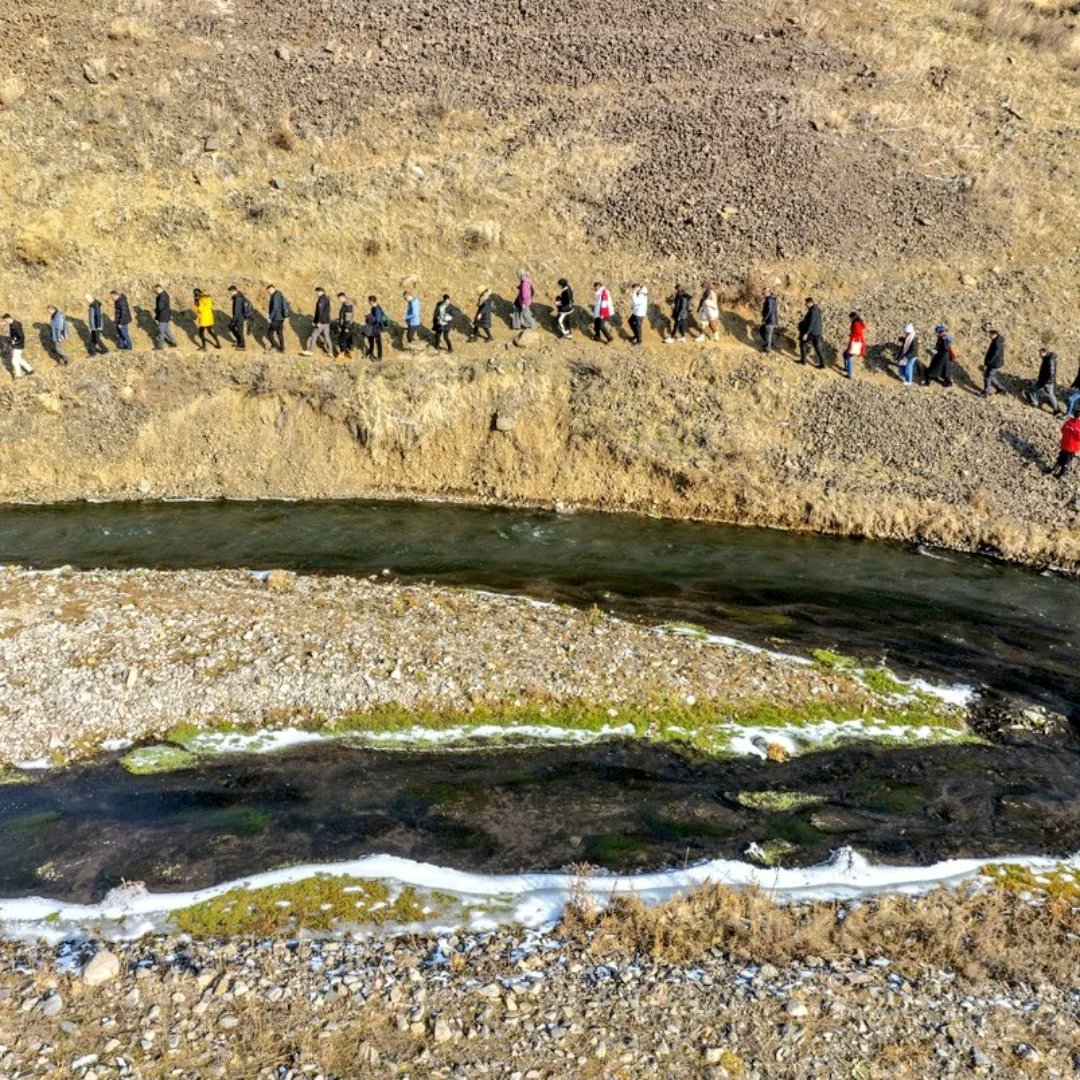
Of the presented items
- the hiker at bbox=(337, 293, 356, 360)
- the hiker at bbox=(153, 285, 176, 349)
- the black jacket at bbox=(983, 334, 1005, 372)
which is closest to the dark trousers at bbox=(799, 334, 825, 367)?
the black jacket at bbox=(983, 334, 1005, 372)

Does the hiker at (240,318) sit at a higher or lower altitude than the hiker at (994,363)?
lower

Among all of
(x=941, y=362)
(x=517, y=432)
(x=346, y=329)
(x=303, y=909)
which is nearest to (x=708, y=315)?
(x=941, y=362)

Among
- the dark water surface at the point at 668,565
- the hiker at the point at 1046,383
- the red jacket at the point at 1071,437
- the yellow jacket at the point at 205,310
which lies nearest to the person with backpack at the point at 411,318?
the yellow jacket at the point at 205,310

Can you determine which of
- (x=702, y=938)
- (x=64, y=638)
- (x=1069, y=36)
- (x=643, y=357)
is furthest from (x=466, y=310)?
(x=1069, y=36)

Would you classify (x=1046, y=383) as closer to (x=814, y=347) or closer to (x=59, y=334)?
(x=814, y=347)

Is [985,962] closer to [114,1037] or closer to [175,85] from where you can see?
[114,1037]

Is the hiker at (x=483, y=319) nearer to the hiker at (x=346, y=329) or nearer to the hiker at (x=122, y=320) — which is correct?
the hiker at (x=346, y=329)
